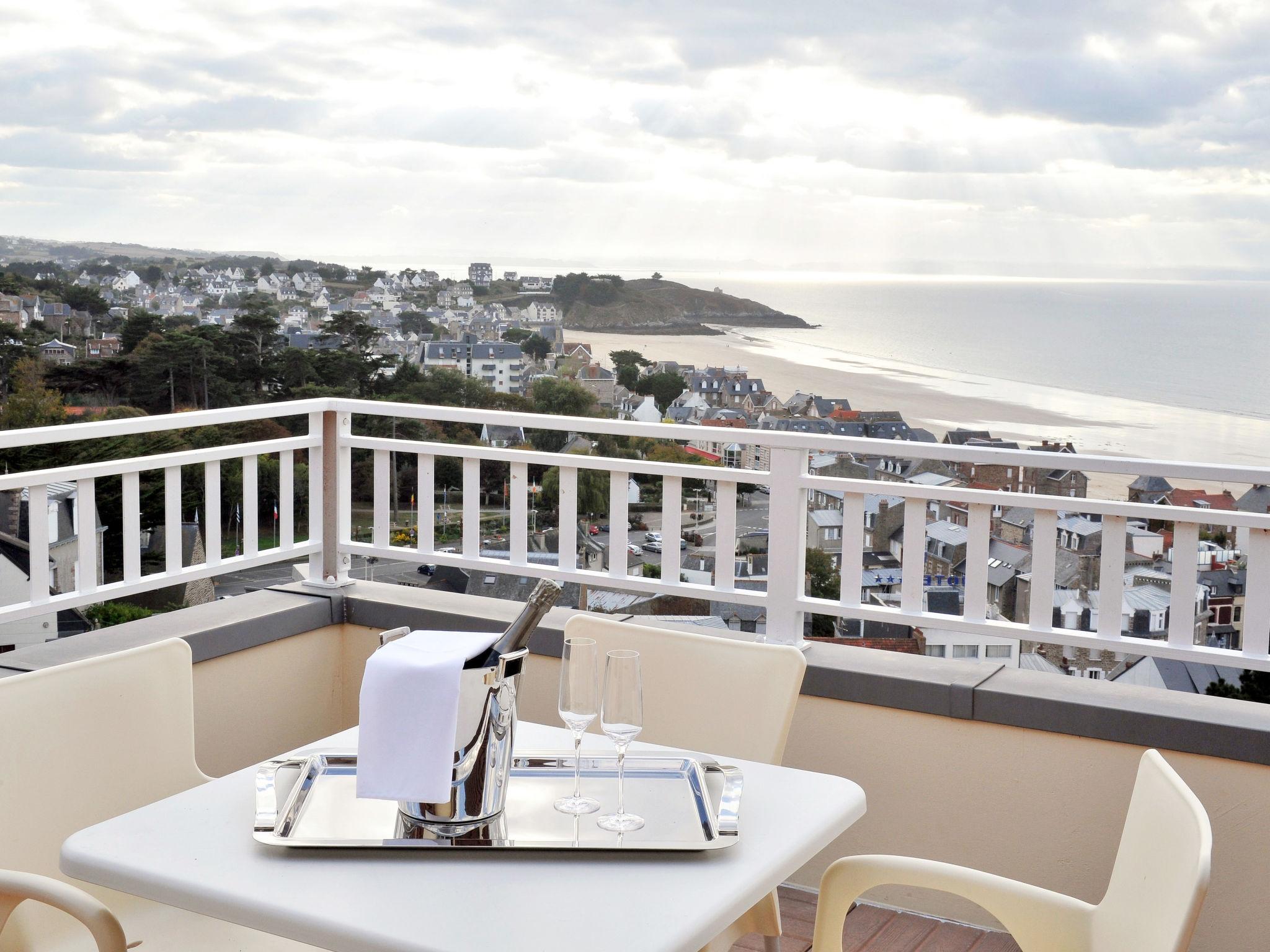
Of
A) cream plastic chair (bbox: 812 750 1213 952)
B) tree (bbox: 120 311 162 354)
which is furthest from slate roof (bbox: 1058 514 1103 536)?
tree (bbox: 120 311 162 354)

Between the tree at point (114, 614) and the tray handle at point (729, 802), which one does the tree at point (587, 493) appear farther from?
the tray handle at point (729, 802)

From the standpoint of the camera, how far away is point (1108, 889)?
5.70 ft

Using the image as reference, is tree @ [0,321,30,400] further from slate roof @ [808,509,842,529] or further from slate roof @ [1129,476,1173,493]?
slate roof @ [1129,476,1173,493]

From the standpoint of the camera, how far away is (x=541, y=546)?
3820 mm

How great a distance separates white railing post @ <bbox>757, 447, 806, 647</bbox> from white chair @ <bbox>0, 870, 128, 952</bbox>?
79.4 inches

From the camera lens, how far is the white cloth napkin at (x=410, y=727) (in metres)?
1.52

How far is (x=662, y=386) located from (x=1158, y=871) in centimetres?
511

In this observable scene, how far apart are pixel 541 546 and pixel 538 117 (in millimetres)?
6308

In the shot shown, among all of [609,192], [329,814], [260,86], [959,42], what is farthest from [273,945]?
[260,86]

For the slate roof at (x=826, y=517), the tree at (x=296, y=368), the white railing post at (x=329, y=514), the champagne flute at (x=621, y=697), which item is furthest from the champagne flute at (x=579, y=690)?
the tree at (x=296, y=368)

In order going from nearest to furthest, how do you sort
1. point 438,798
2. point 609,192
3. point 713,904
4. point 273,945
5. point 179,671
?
point 713,904 → point 438,798 → point 273,945 → point 179,671 → point 609,192

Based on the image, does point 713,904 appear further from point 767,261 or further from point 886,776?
point 767,261

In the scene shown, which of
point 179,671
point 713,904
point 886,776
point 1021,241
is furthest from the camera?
point 1021,241

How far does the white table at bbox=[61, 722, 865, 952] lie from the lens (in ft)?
4.10
